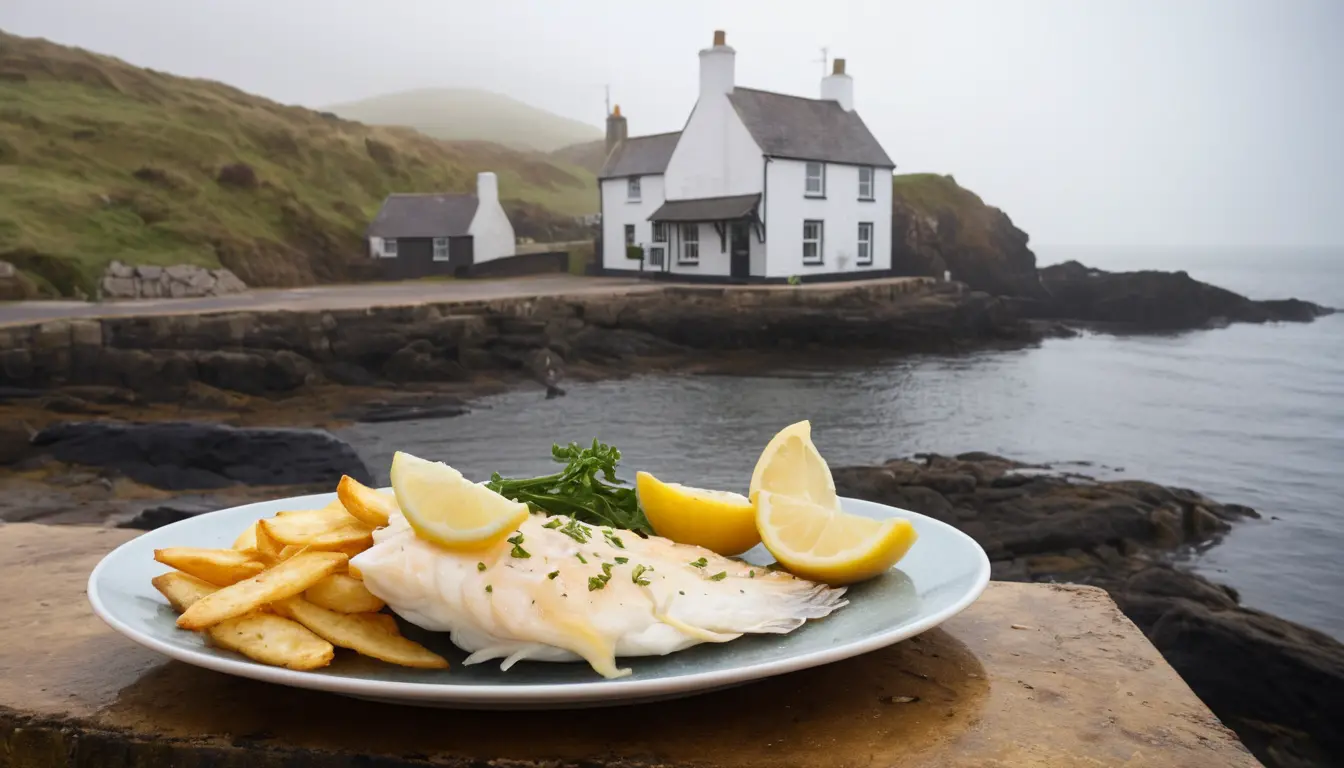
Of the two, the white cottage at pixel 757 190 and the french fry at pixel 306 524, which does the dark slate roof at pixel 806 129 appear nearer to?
the white cottage at pixel 757 190

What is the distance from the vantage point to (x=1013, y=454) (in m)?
11.6

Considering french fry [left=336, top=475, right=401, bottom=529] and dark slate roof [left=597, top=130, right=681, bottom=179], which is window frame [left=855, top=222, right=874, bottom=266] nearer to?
dark slate roof [left=597, top=130, right=681, bottom=179]

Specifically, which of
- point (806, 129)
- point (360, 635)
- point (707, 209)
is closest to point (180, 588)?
point (360, 635)

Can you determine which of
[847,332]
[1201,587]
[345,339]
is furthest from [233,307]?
[1201,587]

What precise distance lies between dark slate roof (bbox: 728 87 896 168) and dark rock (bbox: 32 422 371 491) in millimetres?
10708

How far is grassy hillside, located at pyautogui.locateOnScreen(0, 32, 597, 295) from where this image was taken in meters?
17.4

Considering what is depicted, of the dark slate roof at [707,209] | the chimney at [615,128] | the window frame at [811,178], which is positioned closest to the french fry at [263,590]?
the dark slate roof at [707,209]

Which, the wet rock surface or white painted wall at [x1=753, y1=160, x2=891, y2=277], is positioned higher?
white painted wall at [x1=753, y1=160, x2=891, y2=277]

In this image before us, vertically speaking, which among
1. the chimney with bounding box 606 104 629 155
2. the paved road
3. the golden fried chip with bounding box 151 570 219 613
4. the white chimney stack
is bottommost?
the golden fried chip with bounding box 151 570 219 613

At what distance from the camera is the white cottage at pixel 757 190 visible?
18391 mm

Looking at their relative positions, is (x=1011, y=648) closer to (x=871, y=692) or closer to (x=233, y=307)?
(x=871, y=692)

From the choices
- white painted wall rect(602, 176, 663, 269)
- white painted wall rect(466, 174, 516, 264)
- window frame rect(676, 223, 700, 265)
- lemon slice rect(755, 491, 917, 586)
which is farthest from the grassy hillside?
lemon slice rect(755, 491, 917, 586)

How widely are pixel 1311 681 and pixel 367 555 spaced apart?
19.3 ft

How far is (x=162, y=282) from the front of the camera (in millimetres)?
17172
